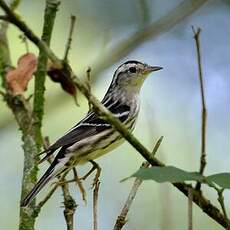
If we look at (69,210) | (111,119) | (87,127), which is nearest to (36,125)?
(69,210)

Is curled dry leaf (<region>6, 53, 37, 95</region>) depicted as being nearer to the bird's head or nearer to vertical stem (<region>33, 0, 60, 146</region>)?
vertical stem (<region>33, 0, 60, 146</region>)

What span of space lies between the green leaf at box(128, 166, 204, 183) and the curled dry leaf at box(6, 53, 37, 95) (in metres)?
1.38

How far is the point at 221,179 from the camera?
7.03 ft

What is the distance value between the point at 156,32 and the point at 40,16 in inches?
106

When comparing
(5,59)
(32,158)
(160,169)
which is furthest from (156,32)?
(160,169)

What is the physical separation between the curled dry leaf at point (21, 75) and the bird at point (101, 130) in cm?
32

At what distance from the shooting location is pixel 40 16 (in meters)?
6.98

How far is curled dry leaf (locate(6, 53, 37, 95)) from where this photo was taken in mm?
3391

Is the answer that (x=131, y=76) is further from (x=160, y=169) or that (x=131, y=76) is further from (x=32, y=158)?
(x=160, y=169)

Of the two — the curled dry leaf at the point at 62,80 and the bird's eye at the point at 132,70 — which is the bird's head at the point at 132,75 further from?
the curled dry leaf at the point at 62,80

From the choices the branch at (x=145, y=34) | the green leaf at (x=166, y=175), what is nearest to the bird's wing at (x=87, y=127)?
the branch at (x=145, y=34)

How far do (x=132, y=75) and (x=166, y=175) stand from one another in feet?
10.4

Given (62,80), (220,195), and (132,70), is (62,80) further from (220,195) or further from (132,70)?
(132,70)

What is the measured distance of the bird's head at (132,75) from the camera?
5164 mm
